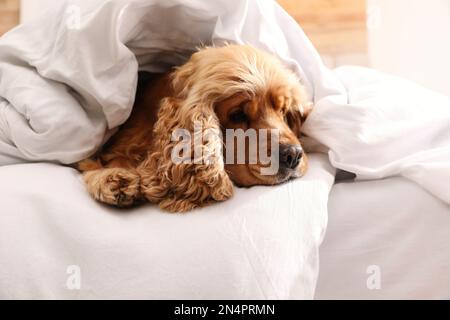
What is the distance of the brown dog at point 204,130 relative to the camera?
1.25 m

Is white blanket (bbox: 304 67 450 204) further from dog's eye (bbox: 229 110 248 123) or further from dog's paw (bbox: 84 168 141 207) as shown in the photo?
dog's paw (bbox: 84 168 141 207)

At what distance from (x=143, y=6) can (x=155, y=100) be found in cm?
25

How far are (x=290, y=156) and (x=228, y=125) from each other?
18 cm

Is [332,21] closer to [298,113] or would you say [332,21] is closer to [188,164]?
[298,113]

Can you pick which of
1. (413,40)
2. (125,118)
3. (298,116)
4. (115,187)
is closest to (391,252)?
(298,116)

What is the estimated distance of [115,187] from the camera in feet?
4.07

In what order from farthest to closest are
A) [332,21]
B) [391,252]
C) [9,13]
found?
[332,21] → [9,13] → [391,252]

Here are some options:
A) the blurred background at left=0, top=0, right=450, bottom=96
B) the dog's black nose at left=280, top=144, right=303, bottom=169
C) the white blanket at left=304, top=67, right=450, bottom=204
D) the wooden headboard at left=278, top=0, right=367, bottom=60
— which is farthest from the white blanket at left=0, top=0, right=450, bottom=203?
the wooden headboard at left=278, top=0, right=367, bottom=60

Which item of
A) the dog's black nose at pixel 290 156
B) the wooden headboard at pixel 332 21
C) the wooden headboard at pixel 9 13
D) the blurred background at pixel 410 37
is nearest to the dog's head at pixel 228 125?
the dog's black nose at pixel 290 156

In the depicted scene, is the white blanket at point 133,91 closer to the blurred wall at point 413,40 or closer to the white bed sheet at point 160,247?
the white bed sheet at point 160,247

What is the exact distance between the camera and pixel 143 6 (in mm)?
1463

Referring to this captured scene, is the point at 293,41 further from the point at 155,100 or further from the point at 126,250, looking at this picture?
the point at 126,250
